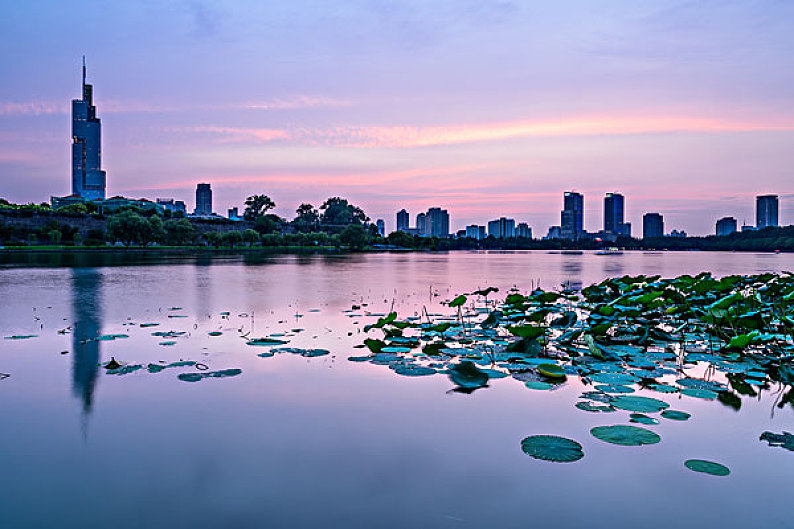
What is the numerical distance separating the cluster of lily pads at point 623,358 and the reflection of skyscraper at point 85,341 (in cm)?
323

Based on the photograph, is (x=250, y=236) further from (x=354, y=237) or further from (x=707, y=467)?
(x=707, y=467)

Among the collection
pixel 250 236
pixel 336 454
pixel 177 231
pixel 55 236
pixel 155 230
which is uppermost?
pixel 177 231

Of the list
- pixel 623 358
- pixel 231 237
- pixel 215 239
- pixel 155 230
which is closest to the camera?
pixel 623 358

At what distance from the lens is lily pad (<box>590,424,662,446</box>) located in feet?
13.7

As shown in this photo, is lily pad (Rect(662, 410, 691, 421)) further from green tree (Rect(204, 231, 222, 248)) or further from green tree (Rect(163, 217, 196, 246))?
green tree (Rect(204, 231, 222, 248))

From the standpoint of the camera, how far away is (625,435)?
4242mm

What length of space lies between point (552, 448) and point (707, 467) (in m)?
1.05

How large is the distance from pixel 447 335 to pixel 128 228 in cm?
6166

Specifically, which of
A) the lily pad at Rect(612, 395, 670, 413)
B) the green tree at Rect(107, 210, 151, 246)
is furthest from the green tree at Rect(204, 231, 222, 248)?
the lily pad at Rect(612, 395, 670, 413)

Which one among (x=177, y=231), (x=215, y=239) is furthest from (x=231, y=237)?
(x=177, y=231)

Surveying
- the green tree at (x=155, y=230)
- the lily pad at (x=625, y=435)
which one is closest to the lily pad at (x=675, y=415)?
the lily pad at (x=625, y=435)

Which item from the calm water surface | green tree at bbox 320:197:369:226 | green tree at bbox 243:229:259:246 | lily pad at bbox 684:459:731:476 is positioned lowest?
the calm water surface

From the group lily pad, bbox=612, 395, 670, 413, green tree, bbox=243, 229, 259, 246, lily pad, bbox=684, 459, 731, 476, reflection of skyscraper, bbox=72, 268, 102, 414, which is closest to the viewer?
lily pad, bbox=684, 459, 731, 476

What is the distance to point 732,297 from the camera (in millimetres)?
7699
